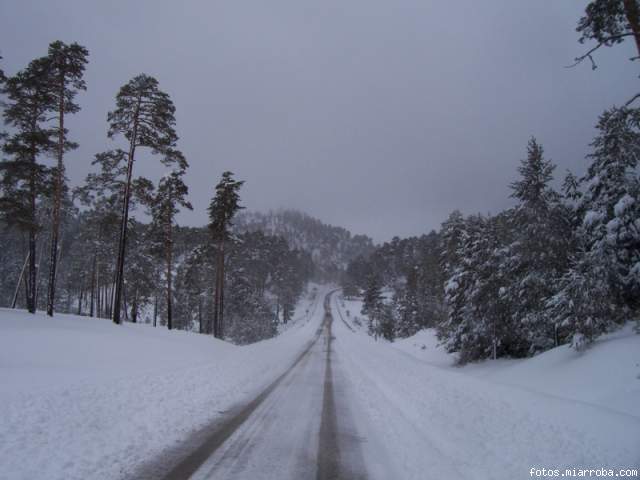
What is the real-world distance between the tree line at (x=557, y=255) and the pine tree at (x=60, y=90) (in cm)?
2300

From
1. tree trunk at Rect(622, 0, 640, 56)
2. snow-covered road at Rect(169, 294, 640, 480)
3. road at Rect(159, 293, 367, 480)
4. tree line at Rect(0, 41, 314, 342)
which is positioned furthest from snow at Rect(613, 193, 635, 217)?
Answer: tree line at Rect(0, 41, 314, 342)

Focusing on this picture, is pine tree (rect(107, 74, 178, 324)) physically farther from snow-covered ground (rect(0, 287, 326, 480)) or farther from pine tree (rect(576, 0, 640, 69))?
pine tree (rect(576, 0, 640, 69))

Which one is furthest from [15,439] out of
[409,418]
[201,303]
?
[201,303]

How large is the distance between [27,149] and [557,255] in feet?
97.4

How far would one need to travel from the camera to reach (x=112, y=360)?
46.8 feet

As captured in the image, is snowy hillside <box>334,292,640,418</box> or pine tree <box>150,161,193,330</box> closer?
snowy hillside <box>334,292,640,418</box>

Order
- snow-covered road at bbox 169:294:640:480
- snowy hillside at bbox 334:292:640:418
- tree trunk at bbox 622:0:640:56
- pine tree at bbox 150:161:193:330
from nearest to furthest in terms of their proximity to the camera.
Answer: snow-covered road at bbox 169:294:640:480 < tree trunk at bbox 622:0:640:56 < snowy hillside at bbox 334:292:640:418 < pine tree at bbox 150:161:193:330

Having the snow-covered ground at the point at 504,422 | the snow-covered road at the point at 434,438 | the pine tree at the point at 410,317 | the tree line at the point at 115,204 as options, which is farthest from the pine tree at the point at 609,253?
the pine tree at the point at 410,317

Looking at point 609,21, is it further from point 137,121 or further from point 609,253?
point 137,121

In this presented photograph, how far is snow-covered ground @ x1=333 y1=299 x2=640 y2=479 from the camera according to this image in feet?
19.7

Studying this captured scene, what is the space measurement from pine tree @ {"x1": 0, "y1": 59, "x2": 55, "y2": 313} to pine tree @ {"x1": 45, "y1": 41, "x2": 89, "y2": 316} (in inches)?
14.1

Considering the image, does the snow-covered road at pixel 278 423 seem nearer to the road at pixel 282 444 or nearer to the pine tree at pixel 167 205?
the road at pixel 282 444

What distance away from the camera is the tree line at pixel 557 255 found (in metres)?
14.7

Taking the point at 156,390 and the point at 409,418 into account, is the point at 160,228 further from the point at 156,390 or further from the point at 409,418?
the point at 409,418
